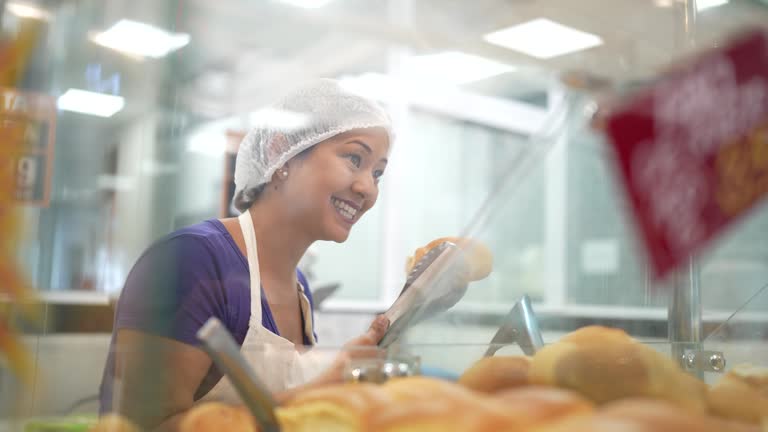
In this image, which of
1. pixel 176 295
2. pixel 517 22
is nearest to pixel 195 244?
pixel 176 295

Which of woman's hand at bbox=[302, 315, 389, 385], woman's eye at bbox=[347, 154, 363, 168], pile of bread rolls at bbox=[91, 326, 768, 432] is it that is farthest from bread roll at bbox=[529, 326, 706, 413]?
woman's eye at bbox=[347, 154, 363, 168]

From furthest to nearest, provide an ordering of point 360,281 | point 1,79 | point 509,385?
point 360,281, point 1,79, point 509,385

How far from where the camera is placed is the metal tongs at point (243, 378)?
0.40m

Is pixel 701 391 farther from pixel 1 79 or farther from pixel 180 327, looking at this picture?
pixel 1 79

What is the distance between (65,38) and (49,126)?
0.07 metres

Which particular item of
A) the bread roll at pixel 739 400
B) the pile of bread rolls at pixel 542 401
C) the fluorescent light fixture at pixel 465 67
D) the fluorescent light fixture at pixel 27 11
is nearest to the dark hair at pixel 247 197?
the fluorescent light fixture at pixel 465 67

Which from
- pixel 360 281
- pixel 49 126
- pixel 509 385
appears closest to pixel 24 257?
pixel 49 126

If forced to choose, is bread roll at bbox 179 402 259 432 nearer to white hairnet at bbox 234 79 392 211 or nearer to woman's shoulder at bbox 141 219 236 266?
woman's shoulder at bbox 141 219 236 266

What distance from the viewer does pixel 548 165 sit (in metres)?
0.49

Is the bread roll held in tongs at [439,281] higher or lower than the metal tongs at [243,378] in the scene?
higher

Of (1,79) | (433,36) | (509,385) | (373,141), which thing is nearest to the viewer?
(509,385)

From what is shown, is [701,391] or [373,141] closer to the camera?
[701,391]

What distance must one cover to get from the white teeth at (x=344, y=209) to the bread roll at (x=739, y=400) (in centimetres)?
47

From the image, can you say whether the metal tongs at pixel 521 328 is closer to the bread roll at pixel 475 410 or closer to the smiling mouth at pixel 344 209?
the bread roll at pixel 475 410
